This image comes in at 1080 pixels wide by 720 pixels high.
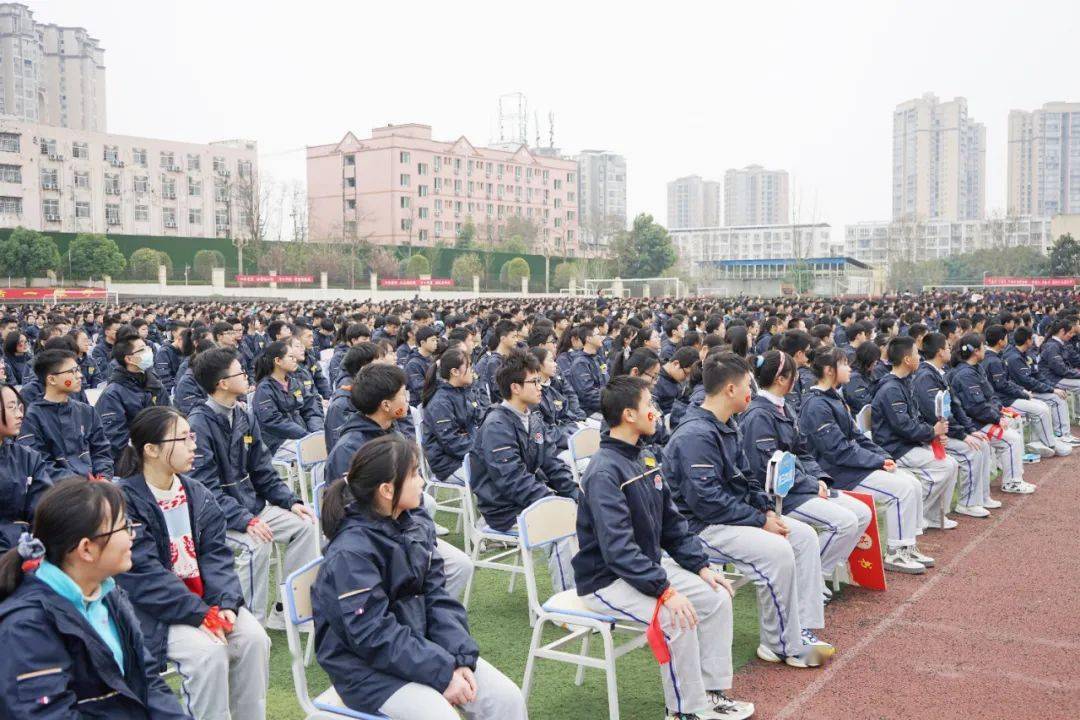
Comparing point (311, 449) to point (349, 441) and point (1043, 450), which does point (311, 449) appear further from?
point (1043, 450)

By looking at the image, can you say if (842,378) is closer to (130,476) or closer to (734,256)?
(130,476)

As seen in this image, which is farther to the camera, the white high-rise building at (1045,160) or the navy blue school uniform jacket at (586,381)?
the white high-rise building at (1045,160)

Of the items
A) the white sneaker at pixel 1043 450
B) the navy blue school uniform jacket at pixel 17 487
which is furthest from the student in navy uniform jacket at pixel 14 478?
the white sneaker at pixel 1043 450

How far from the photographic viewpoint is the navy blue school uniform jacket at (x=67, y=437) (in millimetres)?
5617

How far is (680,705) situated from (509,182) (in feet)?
238

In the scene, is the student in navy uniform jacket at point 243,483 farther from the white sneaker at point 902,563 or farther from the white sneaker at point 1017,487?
the white sneaker at point 1017,487

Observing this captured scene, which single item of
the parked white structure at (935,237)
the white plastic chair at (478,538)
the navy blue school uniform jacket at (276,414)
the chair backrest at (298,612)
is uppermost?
the parked white structure at (935,237)

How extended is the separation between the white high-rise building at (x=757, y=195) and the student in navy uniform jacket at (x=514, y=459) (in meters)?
137

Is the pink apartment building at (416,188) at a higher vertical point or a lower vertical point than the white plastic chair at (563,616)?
higher

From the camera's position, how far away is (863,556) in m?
5.62

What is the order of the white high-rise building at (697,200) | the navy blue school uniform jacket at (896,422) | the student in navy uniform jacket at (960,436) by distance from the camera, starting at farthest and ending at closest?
the white high-rise building at (697,200) < the student in navy uniform jacket at (960,436) < the navy blue school uniform jacket at (896,422)

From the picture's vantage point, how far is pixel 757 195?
454 feet

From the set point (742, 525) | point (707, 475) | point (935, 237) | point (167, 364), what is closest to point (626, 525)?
point (707, 475)

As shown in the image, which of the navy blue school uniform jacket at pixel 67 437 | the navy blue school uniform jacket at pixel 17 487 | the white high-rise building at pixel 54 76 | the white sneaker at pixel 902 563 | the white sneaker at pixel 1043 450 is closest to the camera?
the navy blue school uniform jacket at pixel 17 487
